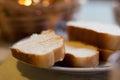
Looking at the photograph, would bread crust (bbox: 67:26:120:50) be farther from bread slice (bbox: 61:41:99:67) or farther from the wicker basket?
the wicker basket

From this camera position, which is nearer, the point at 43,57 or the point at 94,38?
the point at 43,57

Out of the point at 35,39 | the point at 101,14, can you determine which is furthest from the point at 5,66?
the point at 101,14

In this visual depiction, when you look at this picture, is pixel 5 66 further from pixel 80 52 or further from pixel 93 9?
pixel 93 9

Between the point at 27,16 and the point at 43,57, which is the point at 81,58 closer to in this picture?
the point at 43,57

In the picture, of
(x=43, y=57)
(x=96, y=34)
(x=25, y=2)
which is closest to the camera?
(x=43, y=57)

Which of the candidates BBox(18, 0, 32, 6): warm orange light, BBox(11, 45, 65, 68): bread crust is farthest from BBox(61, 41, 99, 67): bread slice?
BBox(18, 0, 32, 6): warm orange light

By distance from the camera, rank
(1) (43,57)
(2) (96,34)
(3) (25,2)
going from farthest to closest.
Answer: (3) (25,2) → (2) (96,34) → (1) (43,57)

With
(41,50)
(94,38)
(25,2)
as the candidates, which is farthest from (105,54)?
(25,2)
